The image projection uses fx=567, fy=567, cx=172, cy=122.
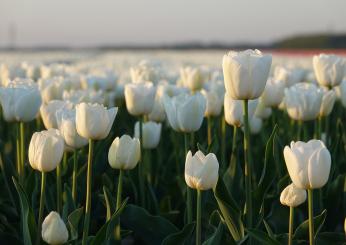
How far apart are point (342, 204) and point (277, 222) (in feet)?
1.12

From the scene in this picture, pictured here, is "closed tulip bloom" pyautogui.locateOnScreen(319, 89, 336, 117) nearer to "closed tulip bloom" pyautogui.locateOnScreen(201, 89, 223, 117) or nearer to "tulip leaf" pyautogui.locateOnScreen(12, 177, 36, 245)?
"closed tulip bloom" pyautogui.locateOnScreen(201, 89, 223, 117)

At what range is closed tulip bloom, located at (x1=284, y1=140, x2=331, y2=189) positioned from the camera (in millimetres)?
1489

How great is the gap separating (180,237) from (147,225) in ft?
Result: 1.00

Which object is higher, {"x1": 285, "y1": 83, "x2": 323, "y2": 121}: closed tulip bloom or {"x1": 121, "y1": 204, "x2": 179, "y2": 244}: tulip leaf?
{"x1": 285, "y1": 83, "x2": 323, "y2": 121}: closed tulip bloom

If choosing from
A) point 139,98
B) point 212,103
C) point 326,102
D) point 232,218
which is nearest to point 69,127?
point 139,98

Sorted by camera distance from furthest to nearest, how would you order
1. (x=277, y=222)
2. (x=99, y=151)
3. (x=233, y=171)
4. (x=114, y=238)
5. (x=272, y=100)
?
(x=272, y=100)
(x=99, y=151)
(x=233, y=171)
(x=277, y=222)
(x=114, y=238)

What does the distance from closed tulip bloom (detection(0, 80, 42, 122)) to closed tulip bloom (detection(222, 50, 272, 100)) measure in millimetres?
965

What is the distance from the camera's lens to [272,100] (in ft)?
9.71

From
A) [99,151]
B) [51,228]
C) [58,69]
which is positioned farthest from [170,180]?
[58,69]

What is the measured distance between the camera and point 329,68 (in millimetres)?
2846

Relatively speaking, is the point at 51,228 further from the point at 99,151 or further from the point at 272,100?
the point at 272,100

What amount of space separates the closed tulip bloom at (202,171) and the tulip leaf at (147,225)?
1.33ft

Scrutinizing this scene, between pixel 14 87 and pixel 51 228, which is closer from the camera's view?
pixel 51 228

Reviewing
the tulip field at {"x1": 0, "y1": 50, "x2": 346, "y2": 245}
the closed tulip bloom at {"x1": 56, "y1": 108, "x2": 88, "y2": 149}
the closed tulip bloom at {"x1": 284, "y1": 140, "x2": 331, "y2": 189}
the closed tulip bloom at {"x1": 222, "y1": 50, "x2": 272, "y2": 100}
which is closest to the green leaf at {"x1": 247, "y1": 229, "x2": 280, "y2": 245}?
the tulip field at {"x1": 0, "y1": 50, "x2": 346, "y2": 245}
